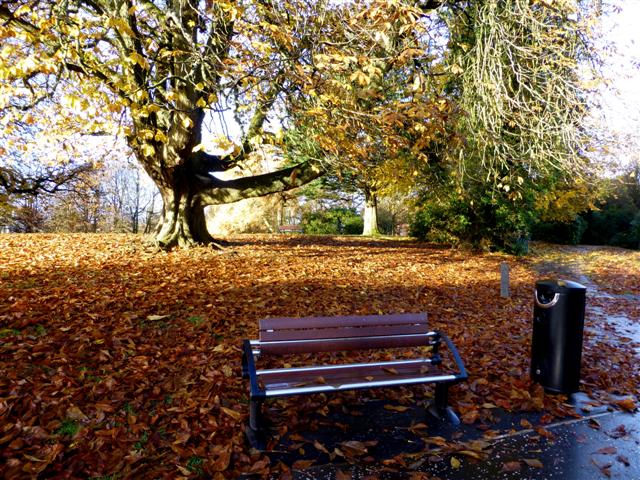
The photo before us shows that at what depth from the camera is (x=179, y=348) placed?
4883 millimetres

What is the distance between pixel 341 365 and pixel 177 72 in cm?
775

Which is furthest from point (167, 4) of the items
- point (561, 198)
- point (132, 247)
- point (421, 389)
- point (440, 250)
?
point (561, 198)

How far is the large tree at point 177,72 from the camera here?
6383mm

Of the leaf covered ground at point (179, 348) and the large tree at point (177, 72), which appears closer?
the leaf covered ground at point (179, 348)

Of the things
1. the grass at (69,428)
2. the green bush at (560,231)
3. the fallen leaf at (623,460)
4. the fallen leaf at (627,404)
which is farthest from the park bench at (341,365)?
the green bush at (560,231)

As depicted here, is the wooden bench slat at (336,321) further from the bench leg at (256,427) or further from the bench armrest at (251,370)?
the bench leg at (256,427)

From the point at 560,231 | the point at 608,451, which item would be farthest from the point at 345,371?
the point at 560,231

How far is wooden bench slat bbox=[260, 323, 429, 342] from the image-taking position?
11.9 feet

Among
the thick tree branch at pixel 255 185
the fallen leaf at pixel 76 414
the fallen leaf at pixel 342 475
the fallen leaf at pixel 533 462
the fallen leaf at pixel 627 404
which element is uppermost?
the thick tree branch at pixel 255 185

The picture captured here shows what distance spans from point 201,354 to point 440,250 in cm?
1248

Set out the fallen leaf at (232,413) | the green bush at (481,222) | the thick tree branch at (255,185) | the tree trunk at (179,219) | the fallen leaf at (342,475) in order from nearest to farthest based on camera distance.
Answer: the fallen leaf at (342,475) < the fallen leaf at (232,413) < the tree trunk at (179,219) < the thick tree branch at (255,185) < the green bush at (481,222)

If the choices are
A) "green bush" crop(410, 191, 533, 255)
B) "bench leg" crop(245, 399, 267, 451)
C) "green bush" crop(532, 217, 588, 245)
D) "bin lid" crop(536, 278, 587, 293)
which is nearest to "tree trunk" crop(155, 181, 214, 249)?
"bench leg" crop(245, 399, 267, 451)

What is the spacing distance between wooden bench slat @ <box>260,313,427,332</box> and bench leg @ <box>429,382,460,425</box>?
613 mm

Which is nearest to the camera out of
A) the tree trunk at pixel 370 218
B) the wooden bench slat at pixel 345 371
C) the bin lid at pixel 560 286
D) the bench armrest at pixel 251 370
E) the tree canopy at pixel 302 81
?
the bench armrest at pixel 251 370
